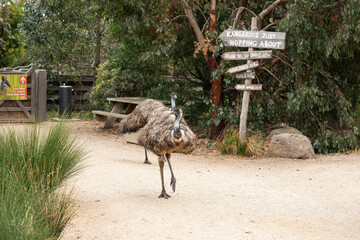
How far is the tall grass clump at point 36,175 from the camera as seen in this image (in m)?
3.82

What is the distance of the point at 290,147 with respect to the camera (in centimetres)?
987

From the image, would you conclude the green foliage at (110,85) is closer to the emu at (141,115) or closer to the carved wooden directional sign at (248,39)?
the carved wooden directional sign at (248,39)

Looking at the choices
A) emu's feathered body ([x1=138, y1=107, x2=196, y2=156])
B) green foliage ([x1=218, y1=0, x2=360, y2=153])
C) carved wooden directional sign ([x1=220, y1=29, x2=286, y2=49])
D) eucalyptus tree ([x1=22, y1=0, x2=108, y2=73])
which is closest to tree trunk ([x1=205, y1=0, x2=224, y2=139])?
green foliage ([x1=218, y1=0, x2=360, y2=153])

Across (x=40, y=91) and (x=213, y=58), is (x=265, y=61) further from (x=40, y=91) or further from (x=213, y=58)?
(x=40, y=91)

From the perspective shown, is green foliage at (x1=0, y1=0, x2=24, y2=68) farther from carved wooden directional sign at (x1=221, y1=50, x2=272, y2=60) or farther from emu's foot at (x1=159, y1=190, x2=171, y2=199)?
emu's foot at (x1=159, y1=190, x2=171, y2=199)

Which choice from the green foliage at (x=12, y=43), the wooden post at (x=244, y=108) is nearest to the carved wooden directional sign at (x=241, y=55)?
the wooden post at (x=244, y=108)

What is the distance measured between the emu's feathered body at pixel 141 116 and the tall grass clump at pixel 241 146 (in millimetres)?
2540

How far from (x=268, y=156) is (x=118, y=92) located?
6.37m

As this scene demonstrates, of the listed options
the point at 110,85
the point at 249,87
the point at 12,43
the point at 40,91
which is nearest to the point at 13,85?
the point at 40,91

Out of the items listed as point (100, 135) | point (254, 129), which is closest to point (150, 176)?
point (254, 129)

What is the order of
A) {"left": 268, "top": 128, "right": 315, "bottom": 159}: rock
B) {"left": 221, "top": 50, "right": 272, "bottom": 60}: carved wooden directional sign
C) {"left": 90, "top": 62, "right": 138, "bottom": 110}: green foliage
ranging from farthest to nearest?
{"left": 90, "top": 62, "right": 138, "bottom": 110}: green foliage, {"left": 221, "top": 50, "right": 272, "bottom": 60}: carved wooden directional sign, {"left": 268, "top": 128, "right": 315, "bottom": 159}: rock

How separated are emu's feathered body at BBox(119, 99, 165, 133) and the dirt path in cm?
70

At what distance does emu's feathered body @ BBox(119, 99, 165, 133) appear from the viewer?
25.4 ft

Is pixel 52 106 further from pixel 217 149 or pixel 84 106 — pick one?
pixel 217 149
